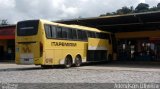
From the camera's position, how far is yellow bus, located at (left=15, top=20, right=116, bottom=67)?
77.3 feet

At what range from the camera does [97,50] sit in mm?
30953

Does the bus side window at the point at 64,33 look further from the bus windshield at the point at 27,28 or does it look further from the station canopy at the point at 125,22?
the station canopy at the point at 125,22

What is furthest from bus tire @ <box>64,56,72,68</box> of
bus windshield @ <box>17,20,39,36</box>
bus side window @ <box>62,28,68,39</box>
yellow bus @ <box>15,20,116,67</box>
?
bus windshield @ <box>17,20,39,36</box>

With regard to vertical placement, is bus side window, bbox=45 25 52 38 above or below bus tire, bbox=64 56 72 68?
above

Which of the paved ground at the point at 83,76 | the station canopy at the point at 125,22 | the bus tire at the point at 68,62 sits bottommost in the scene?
the paved ground at the point at 83,76

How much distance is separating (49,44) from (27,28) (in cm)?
168

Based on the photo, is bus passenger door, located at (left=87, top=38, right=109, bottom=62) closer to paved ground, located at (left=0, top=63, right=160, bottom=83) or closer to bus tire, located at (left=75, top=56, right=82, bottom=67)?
bus tire, located at (left=75, top=56, right=82, bottom=67)

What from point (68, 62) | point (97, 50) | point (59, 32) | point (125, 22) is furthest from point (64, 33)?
point (125, 22)

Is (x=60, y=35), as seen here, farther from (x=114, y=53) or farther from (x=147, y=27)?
(x=147, y=27)

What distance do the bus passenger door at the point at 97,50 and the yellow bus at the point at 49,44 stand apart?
843 mm

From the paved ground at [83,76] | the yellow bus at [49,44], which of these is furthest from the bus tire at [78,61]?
the paved ground at [83,76]

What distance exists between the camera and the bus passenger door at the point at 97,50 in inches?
1160

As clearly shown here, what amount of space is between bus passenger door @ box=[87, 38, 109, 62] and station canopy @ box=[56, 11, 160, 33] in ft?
8.13

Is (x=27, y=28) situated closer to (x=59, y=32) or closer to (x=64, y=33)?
(x=59, y=32)
